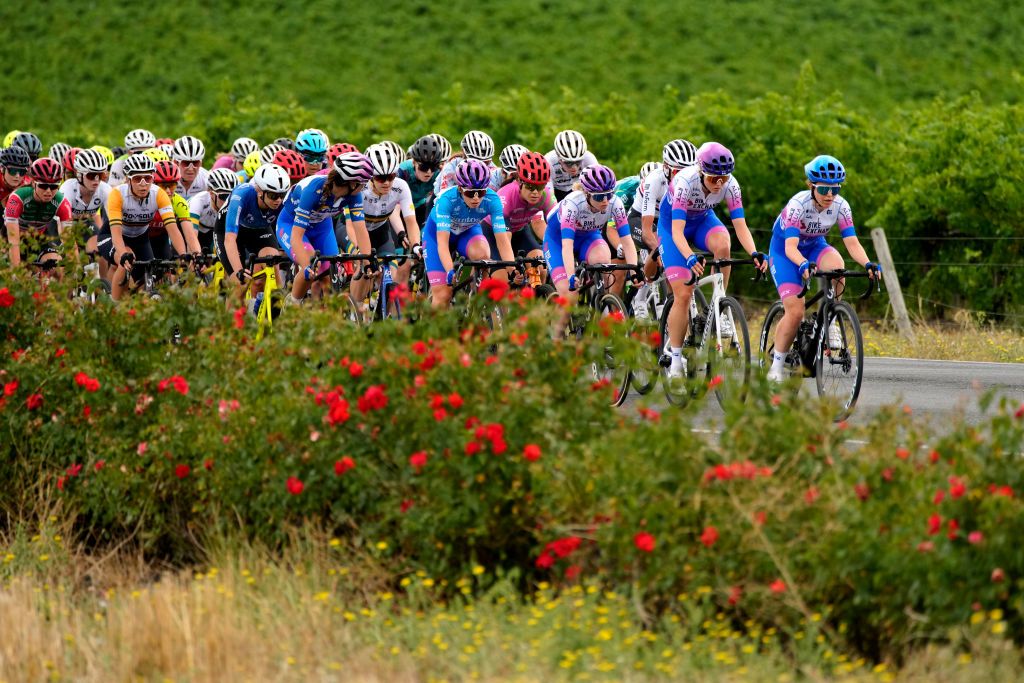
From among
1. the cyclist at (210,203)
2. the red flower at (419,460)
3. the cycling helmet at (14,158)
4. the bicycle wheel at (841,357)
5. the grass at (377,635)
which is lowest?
the grass at (377,635)

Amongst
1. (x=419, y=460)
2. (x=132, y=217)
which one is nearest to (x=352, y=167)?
(x=132, y=217)

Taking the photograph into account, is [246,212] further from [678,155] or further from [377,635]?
[377,635]

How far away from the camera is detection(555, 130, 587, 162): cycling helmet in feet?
52.6

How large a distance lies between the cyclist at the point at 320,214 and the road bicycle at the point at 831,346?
4.16 metres

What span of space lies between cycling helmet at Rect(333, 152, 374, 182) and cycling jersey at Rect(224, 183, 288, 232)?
1.41 meters

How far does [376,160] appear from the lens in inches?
584

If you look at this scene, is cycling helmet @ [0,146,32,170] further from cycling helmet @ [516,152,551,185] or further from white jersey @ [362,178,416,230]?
cycling helmet @ [516,152,551,185]

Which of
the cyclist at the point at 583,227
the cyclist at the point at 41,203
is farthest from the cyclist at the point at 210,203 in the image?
the cyclist at the point at 583,227

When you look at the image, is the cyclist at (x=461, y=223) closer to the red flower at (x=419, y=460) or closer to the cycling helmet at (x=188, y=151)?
the cycling helmet at (x=188, y=151)

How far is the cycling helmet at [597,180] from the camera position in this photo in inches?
532

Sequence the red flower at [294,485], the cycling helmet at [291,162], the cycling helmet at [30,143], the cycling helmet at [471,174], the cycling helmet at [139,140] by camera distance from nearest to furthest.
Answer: the red flower at [294,485]
the cycling helmet at [471,174]
the cycling helmet at [291,162]
the cycling helmet at [30,143]
the cycling helmet at [139,140]

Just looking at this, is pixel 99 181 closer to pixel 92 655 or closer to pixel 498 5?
pixel 92 655

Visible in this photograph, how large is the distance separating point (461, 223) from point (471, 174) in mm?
838

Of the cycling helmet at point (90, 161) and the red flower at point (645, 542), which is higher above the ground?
the cycling helmet at point (90, 161)
